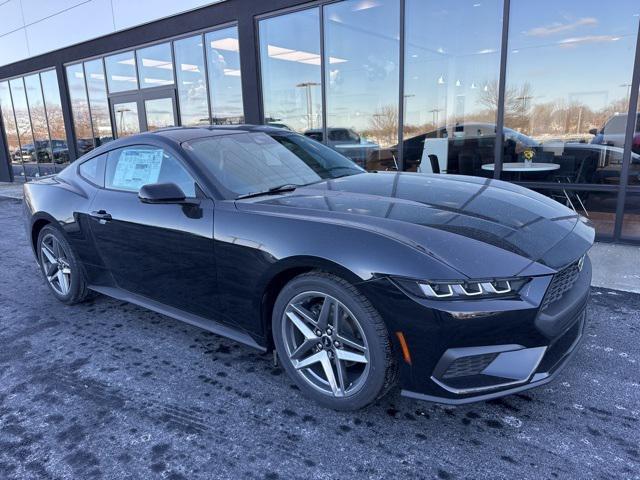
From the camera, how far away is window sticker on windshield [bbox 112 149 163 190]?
3229 millimetres

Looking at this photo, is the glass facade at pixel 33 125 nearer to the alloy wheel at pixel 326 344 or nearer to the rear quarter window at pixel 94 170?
the rear quarter window at pixel 94 170

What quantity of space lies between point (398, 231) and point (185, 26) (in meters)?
9.14

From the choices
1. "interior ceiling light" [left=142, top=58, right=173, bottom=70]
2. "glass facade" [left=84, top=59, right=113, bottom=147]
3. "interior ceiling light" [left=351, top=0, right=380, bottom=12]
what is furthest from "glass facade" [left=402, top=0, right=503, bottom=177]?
"glass facade" [left=84, top=59, right=113, bottom=147]

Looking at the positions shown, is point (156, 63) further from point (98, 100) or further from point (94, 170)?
point (94, 170)

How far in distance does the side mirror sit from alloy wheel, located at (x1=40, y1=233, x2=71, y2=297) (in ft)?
5.50

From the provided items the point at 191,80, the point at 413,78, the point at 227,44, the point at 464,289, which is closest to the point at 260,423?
the point at 464,289

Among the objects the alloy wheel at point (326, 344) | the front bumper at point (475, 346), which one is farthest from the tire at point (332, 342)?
the front bumper at point (475, 346)

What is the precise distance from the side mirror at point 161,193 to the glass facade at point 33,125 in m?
Answer: 12.8

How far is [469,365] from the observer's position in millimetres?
2008

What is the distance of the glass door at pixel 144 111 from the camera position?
10.6 metres

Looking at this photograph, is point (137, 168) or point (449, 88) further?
point (449, 88)

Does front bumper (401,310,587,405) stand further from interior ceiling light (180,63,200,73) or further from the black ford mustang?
interior ceiling light (180,63,200,73)

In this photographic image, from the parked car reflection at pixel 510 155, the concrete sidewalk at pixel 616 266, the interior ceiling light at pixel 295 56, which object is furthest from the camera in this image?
the interior ceiling light at pixel 295 56

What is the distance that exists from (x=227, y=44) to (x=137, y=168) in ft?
21.9
